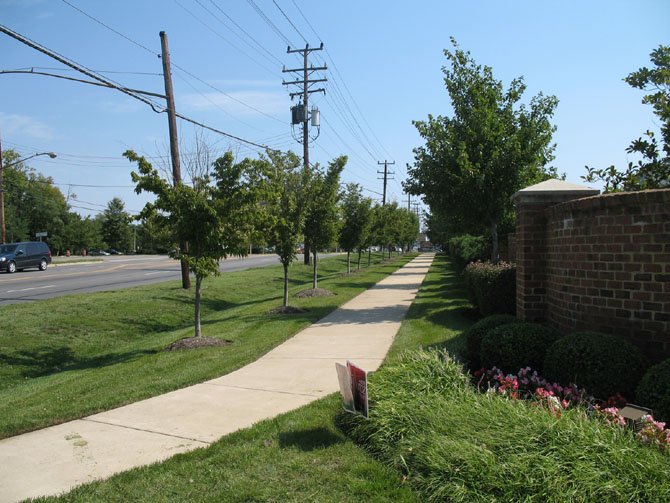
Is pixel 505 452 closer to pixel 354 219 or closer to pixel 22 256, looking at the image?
pixel 354 219

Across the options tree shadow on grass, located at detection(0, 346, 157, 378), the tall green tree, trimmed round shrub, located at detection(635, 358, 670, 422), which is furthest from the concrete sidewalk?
the tall green tree

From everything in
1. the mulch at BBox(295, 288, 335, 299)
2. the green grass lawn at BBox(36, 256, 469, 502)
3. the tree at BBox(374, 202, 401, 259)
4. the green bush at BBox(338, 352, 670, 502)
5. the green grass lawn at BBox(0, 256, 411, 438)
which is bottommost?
the green grass lawn at BBox(0, 256, 411, 438)

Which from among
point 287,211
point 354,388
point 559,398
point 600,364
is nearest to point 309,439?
point 354,388

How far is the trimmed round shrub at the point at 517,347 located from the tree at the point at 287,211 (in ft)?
28.2

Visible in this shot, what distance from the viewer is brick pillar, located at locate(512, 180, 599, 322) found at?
21.2 ft

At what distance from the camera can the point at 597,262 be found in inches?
204

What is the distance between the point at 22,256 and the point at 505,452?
34.8 m

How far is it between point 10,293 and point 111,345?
31.7 ft

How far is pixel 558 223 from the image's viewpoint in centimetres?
600

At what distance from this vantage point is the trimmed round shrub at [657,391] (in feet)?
12.4

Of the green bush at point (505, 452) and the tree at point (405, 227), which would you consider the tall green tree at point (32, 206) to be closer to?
the tree at point (405, 227)

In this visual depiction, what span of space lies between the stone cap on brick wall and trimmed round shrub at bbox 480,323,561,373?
1685 mm

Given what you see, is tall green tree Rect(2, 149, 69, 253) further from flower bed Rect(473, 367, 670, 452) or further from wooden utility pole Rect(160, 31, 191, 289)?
flower bed Rect(473, 367, 670, 452)

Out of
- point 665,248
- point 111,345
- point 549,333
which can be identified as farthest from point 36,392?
point 665,248
